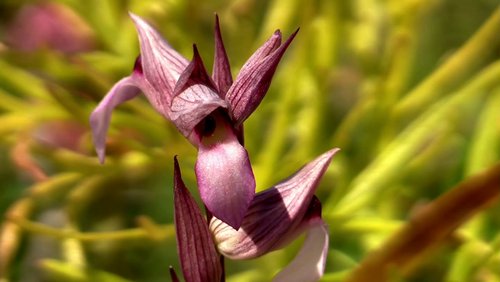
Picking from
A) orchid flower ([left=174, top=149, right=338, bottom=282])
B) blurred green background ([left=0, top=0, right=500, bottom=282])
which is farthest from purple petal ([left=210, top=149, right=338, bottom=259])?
blurred green background ([left=0, top=0, right=500, bottom=282])

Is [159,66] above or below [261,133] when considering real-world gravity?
below

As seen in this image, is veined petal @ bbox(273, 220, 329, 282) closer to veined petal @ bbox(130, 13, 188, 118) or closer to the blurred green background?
veined petal @ bbox(130, 13, 188, 118)

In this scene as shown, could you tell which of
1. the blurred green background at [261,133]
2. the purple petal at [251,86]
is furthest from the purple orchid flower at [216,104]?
the blurred green background at [261,133]

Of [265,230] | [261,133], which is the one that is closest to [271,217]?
[265,230]

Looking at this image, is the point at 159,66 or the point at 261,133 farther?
the point at 261,133

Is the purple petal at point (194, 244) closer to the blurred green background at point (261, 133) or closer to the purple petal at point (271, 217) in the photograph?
the purple petal at point (271, 217)

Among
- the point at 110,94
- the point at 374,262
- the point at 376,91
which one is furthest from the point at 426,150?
the point at 110,94

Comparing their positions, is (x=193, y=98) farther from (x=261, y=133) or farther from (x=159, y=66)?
(x=261, y=133)
